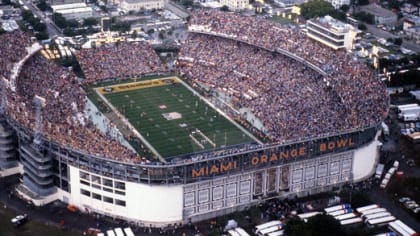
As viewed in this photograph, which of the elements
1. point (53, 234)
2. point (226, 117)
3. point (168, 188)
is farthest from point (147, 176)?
point (226, 117)

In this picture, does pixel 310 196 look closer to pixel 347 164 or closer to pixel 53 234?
pixel 347 164

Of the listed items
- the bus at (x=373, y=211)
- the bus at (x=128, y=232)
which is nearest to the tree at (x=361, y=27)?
the bus at (x=373, y=211)

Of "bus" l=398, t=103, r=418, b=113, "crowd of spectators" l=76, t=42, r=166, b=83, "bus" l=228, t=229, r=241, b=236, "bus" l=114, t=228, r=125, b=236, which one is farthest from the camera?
"crowd of spectators" l=76, t=42, r=166, b=83

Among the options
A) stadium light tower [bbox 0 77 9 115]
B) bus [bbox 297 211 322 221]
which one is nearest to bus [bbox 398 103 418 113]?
bus [bbox 297 211 322 221]

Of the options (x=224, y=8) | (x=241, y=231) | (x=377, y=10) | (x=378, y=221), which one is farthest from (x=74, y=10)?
(x=378, y=221)

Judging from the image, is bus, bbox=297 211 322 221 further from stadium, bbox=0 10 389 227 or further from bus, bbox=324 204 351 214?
stadium, bbox=0 10 389 227

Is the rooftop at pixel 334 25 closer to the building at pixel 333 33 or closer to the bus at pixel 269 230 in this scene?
the building at pixel 333 33
